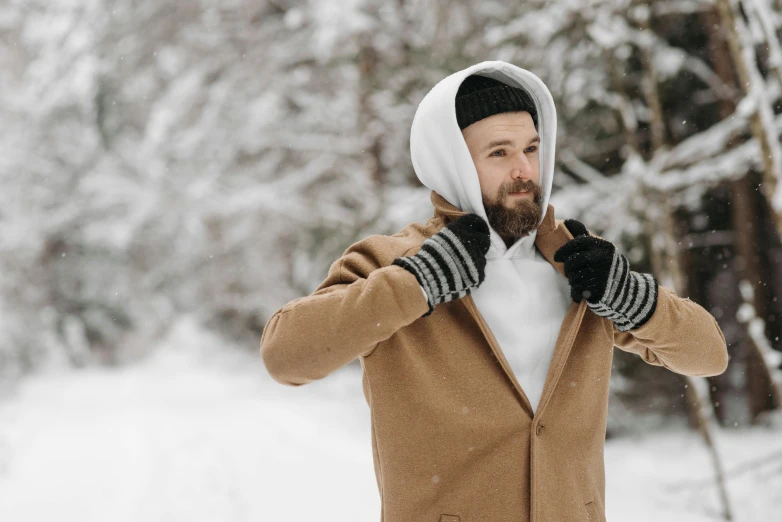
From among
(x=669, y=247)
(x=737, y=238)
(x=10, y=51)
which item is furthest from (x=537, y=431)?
(x=10, y=51)

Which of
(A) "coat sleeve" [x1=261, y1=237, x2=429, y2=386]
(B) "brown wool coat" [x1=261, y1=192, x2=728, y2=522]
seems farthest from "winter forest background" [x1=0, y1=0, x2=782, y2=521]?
(A) "coat sleeve" [x1=261, y1=237, x2=429, y2=386]

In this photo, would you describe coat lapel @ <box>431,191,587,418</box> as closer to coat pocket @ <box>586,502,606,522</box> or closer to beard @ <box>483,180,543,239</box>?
beard @ <box>483,180,543,239</box>

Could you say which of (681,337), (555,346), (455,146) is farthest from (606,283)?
(455,146)

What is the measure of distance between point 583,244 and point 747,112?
113 inches

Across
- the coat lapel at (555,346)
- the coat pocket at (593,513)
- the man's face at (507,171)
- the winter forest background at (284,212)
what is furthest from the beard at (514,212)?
the winter forest background at (284,212)

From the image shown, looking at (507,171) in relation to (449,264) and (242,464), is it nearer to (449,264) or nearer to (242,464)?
(449,264)

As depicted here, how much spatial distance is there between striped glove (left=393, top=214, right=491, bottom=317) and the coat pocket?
83 centimetres

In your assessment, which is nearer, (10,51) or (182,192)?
(182,192)

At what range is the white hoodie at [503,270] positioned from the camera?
6.64 ft

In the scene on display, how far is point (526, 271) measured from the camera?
2.12 m

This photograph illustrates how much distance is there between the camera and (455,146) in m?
2.09

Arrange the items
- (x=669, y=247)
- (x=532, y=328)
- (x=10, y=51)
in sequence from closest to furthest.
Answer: (x=532, y=328)
(x=669, y=247)
(x=10, y=51)

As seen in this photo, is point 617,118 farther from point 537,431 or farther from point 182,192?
point 182,192

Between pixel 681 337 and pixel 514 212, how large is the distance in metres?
0.64
